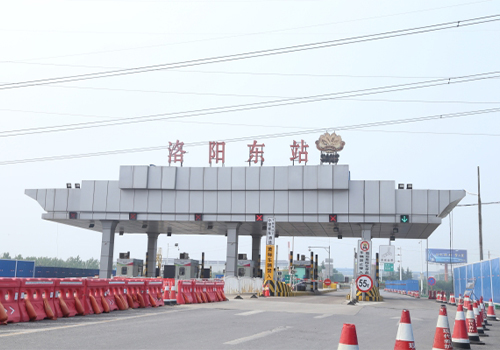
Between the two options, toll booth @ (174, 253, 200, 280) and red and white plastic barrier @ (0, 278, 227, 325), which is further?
toll booth @ (174, 253, 200, 280)

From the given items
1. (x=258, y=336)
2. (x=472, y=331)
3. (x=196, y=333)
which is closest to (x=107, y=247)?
(x=196, y=333)

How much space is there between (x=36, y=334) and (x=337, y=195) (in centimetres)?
2789

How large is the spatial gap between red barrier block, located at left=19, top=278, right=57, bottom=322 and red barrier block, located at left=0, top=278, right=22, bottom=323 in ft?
0.42

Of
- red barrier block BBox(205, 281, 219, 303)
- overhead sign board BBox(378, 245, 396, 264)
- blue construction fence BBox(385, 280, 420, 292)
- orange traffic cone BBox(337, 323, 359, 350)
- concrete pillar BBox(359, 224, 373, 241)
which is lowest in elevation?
blue construction fence BBox(385, 280, 420, 292)

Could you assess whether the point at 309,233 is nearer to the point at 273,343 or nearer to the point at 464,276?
the point at 464,276

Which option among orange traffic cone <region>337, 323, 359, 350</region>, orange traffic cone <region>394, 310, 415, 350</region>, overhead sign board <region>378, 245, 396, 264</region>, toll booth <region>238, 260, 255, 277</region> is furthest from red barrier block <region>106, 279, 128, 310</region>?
overhead sign board <region>378, 245, 396, 264</region>

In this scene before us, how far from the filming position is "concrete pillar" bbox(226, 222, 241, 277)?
3772cm

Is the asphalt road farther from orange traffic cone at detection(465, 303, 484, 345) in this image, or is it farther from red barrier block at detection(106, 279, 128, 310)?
red barrier block at detection(106, 279, 128, 310)

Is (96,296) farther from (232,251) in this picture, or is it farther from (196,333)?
(232,251)

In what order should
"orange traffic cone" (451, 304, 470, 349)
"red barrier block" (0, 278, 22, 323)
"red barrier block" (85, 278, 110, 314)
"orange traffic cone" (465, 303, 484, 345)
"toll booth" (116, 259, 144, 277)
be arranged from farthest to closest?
"toll booth" (116, 259, 144, 277) → "red barrier block" (85, 278, 110, 314) → "orange traffic cone" (465, 303, 484, 345) → "red barrier block" (0, 278, 22, 323) → "orange traffic cone" (451, 304, 470, 349)

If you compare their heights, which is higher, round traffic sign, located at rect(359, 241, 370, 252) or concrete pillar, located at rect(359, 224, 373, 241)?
concrete pillar, located at rect(359, 224, 373, 241)

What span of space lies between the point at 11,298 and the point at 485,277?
25.4 metres

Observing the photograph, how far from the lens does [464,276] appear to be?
122ft

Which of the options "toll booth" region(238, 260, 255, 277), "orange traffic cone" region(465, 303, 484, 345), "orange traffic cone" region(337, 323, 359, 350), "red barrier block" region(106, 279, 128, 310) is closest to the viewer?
"orange traffic cone" region(337, 323, 359, 350)
